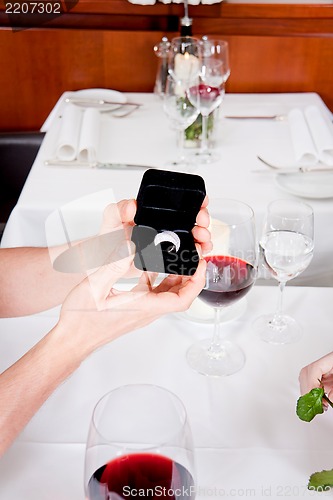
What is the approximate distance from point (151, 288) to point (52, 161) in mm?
881

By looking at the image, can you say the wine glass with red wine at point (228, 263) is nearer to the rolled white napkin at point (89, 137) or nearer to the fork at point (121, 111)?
the rolled white napkin at point (89, 137)

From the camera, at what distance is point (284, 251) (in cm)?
103

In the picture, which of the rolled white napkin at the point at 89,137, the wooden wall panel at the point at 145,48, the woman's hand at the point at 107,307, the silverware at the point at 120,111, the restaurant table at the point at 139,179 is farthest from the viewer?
the wooden wall panel at the point at 145,48

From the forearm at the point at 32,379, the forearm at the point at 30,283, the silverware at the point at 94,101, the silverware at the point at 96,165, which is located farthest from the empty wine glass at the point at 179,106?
the forearm at the point at 32,379

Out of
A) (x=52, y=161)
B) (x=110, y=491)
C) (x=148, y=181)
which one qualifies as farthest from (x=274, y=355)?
(x=52, y=161)

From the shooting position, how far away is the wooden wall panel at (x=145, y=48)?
8.07 ft

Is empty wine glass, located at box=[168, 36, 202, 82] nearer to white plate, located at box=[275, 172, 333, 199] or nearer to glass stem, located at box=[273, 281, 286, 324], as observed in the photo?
white plate, located at box=[275, 172, 333, 199]

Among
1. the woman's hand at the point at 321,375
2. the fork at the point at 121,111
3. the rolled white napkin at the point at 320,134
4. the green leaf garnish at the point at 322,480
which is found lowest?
the fork at the point at 121,111

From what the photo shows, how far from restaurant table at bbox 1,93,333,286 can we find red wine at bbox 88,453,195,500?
583 mm

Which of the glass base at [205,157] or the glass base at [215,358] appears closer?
the glass base at [215,358]

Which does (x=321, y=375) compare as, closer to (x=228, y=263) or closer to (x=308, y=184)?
(x=228, y=263)

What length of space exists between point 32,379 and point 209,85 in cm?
122

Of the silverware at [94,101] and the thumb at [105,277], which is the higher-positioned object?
the thumb at [105,277]

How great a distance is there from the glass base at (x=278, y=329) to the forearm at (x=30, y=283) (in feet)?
1.00
